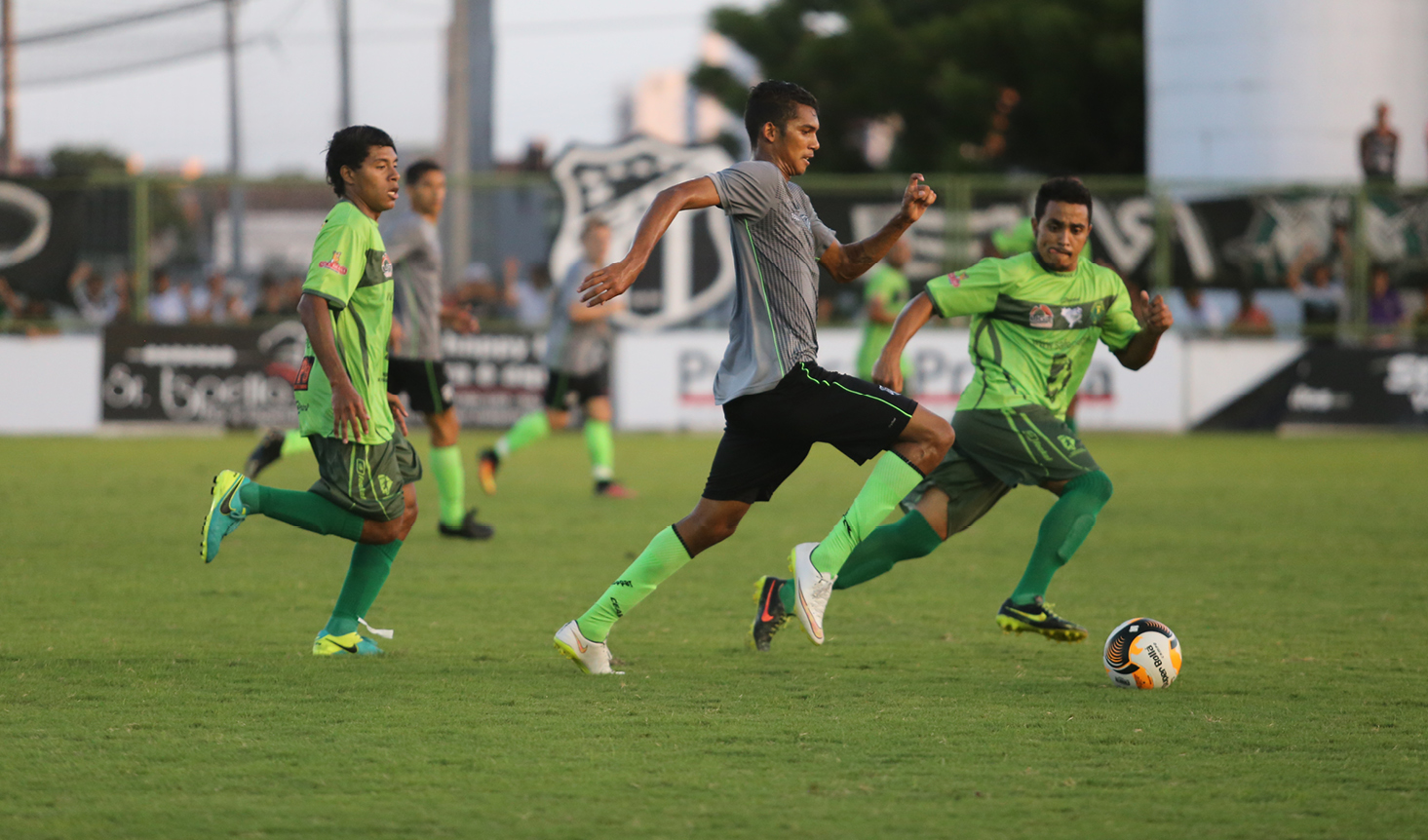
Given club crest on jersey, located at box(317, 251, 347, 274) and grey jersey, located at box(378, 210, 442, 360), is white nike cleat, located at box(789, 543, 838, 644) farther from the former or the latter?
grey jersey, located at box(378, 210, 442, 360)

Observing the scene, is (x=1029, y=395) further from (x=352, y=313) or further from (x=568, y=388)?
(x=568, y=388)

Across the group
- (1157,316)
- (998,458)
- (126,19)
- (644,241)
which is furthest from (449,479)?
(126,19)

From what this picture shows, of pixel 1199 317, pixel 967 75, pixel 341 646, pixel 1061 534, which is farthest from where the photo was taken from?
pixel 967 75

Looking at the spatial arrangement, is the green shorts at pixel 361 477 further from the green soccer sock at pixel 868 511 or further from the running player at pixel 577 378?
the running player at pixel 577 378

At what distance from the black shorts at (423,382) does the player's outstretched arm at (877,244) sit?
376cm

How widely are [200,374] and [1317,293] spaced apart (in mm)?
13081

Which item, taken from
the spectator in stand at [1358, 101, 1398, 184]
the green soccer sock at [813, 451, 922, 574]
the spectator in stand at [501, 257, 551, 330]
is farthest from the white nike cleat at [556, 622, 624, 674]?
the spectator in stand at [1358, 101, 1398, 184]

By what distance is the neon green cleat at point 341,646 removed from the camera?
5.68m

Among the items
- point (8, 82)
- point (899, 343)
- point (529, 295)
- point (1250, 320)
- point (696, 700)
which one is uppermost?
point (8, 82)

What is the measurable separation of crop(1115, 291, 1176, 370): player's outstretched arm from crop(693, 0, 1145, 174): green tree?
26.3 m

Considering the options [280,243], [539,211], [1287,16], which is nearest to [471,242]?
[539,211]

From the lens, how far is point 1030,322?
6.20 m

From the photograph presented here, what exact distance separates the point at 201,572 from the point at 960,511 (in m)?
3.77

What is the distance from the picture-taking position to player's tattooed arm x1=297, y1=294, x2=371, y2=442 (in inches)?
211
